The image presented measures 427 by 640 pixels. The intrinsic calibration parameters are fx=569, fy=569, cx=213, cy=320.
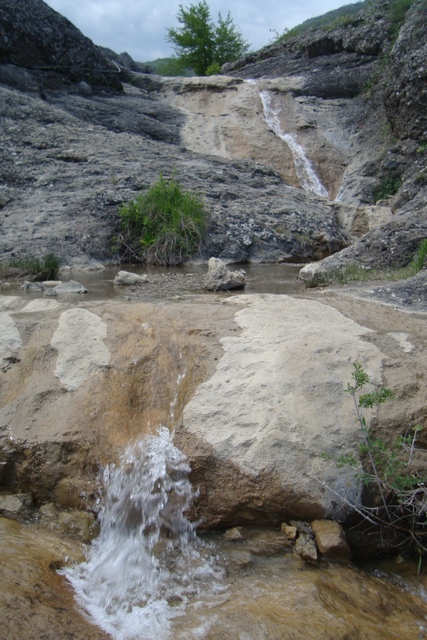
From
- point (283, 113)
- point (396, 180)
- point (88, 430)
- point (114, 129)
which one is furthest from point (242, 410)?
point (283, 113)

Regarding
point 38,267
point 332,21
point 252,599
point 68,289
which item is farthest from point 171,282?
point 332,21

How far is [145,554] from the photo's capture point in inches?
102

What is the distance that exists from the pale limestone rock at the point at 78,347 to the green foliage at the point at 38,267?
2.55m

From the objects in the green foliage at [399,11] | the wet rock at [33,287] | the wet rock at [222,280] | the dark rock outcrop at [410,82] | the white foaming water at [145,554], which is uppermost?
the green foliage at [399,11]

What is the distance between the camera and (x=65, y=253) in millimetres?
7254

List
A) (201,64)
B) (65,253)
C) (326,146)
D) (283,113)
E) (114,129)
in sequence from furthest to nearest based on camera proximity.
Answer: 1. (201,64)
2. (283,113)
3. (326,146)
4. (114,129)
5. (65,253)

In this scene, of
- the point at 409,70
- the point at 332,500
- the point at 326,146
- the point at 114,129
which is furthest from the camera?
the point at 326,146

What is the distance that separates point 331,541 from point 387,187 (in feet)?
32.0

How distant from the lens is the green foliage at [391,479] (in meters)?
2.55

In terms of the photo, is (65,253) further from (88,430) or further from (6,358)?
(88,430)

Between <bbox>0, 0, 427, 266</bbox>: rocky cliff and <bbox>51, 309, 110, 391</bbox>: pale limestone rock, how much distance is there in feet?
12.0

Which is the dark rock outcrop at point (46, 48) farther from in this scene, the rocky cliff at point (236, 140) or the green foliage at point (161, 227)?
the green foliage at point (161, 227)

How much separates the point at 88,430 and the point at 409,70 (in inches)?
405

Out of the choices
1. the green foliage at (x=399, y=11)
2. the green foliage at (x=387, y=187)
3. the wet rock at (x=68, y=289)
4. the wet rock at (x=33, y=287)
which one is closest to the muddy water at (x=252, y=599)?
the wet rock at (x=68, y=289)
